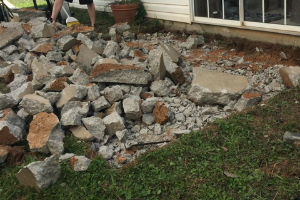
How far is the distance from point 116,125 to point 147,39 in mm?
3766

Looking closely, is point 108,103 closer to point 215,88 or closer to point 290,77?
point 215,88

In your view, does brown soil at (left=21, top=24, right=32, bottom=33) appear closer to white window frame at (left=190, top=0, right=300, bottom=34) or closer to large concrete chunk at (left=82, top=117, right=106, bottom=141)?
white window frame at (left=190, top=0, right=300, bottom=34)

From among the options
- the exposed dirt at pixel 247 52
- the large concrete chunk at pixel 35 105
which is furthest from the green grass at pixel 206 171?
the exposed dirt at pixel 247 52

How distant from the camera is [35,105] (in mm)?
4152

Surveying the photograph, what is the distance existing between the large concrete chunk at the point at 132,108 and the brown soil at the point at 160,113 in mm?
191

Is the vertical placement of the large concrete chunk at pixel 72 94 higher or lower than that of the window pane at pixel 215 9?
lower

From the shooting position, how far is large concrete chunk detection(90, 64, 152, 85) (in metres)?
4.77

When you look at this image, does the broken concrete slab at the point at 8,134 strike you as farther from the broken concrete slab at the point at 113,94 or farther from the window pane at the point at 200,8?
the window pane at the point at 200,8

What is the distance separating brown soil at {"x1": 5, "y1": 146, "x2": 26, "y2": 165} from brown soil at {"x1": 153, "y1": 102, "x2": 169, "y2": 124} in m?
1.53

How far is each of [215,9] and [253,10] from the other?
3.04ft

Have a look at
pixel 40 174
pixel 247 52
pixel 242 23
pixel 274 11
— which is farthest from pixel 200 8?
pixel 40 174

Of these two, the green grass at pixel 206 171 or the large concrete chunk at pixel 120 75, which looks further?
the large concrete chunk at pixel 120 75

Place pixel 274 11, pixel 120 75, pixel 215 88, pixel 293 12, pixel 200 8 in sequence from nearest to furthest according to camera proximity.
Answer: pixel 215 88
pixel 120 75
pixel 293 12
pixel 274 11
pixel 200 8

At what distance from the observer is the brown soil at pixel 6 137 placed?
12.1 ft
